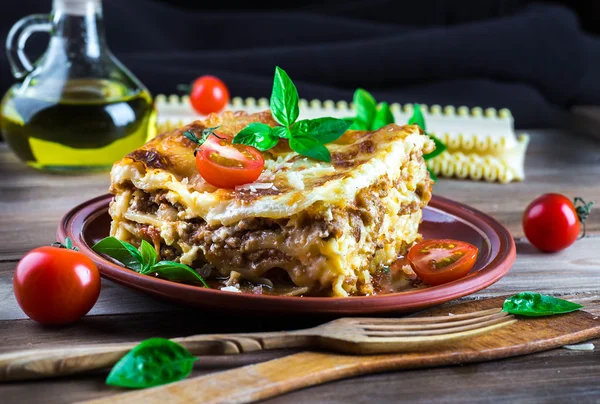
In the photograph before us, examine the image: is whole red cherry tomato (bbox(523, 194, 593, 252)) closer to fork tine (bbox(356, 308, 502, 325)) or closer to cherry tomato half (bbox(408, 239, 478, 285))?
cherry tomato half (bbox(408, 239, 478, 285))

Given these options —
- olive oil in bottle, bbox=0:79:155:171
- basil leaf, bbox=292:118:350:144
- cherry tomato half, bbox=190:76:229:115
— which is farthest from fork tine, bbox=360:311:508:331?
cherry tomato half, bbox=190:76:229:115

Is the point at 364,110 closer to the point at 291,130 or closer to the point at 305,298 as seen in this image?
the point at 291,130

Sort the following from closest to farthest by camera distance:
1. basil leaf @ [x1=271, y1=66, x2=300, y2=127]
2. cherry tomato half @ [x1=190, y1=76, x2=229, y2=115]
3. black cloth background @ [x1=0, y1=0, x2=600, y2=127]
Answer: basil leaf @ [x1=271, y1=66, x2=300, y2=127], cherry tomato half @ [x1=190, y1=76, x2=229, y2=115], black cloth background @ [x1=0, y1=0, x2=600, y2=127]

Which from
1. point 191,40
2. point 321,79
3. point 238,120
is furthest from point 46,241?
point 191,40

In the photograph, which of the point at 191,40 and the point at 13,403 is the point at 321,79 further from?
the point at 13,403

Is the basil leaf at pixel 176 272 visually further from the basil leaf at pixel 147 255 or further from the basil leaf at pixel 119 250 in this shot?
the basil leaf at pixel 119 250

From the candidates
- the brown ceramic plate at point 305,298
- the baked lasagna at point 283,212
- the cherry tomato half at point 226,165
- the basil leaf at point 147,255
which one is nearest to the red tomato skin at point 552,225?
the brown ceramic plate at point 305,298

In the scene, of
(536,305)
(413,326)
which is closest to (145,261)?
(413,326)
